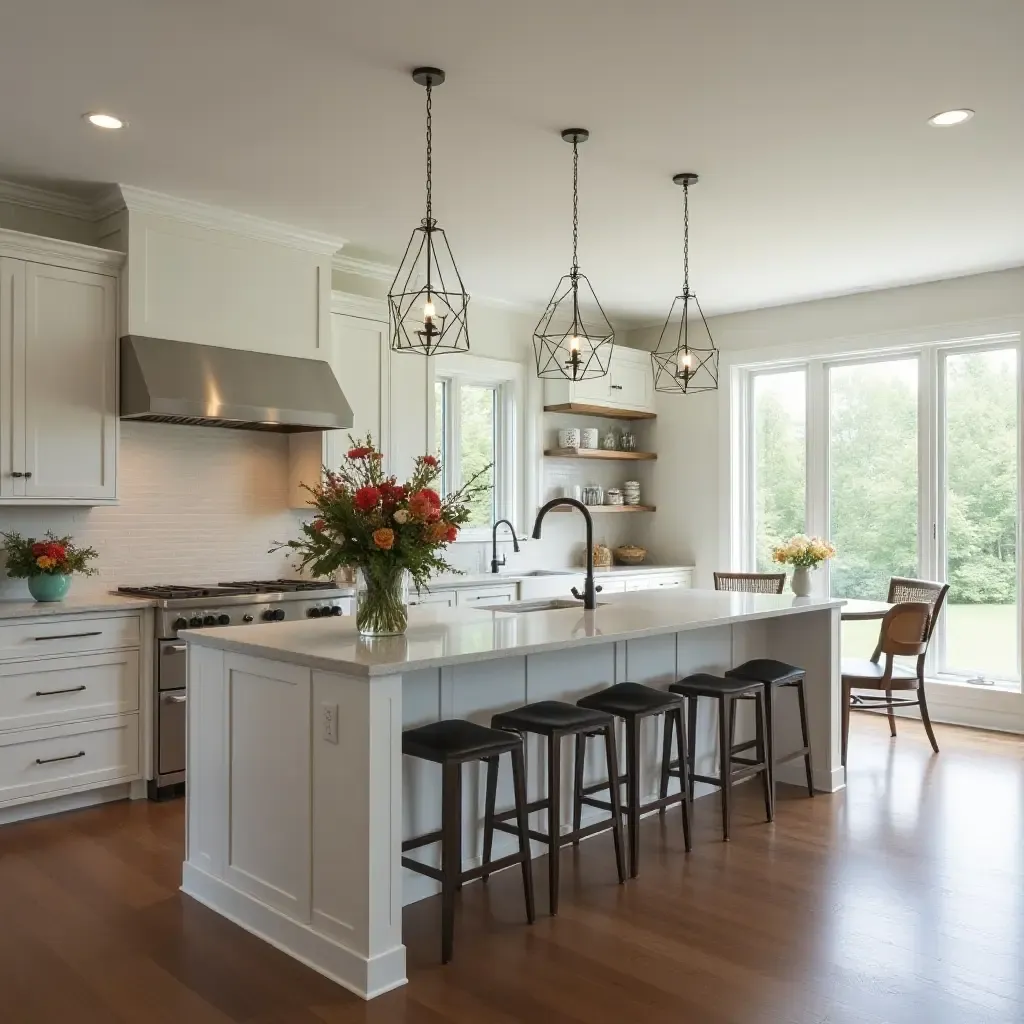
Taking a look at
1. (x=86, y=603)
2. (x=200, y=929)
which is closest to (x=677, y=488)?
(x=86, y=603)

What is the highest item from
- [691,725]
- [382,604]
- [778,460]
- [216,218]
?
[216,218]

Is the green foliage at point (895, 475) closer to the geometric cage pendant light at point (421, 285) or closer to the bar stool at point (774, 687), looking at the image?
the bar stool at point (774, 687)

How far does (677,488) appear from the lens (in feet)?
25.0

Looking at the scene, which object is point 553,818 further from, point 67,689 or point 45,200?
point 45,200

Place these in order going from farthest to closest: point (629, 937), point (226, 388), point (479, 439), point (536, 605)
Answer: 1. point (479, 439)
2. point (226, 388)
3. point (536, 605)
4. point (629, 937)

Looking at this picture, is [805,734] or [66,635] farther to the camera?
[805,734]

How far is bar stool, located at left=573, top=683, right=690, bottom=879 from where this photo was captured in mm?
3549

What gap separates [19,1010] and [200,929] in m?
0.59

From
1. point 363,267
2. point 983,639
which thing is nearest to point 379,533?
point 363,267

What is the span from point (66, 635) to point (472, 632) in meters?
2.00

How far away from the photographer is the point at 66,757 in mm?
4277

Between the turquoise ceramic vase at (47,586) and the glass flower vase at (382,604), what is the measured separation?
1.93m

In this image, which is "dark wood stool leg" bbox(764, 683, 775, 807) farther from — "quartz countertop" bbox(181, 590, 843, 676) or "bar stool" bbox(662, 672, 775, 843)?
"quartz countertop" bbox(181, 590, 843, 676)

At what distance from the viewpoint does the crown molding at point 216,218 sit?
177 inches
